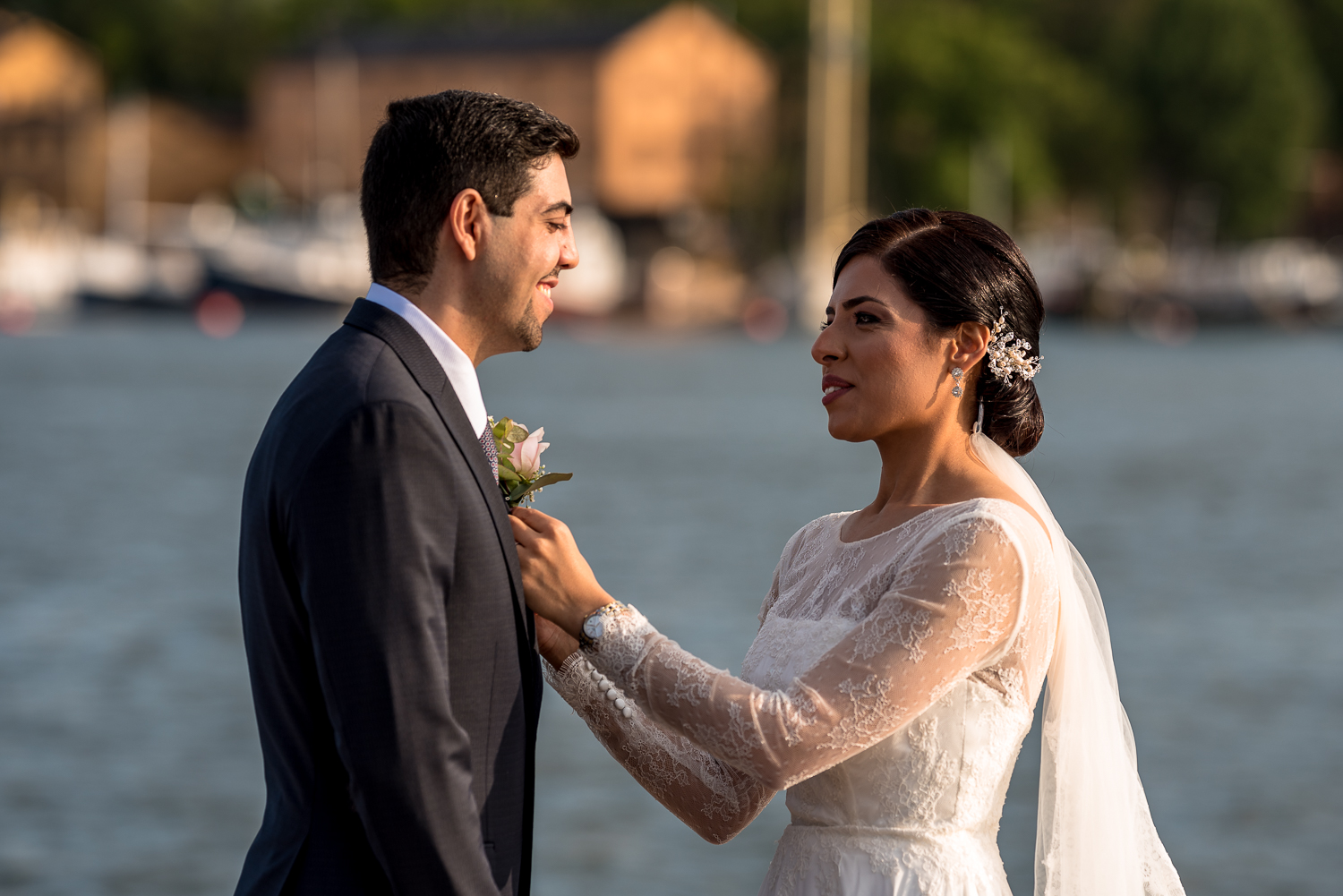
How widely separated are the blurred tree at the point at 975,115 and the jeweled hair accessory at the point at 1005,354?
186 feet

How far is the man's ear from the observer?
2.37 meters

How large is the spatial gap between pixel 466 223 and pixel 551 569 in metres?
0.55

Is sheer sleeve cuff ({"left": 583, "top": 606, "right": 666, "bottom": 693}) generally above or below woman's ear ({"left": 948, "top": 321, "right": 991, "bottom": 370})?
below

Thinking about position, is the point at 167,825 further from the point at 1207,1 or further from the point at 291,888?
the point at 1207,1

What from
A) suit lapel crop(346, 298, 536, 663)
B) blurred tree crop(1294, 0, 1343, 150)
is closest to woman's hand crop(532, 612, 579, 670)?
suit lapel crop(346, 298, 536, 663)

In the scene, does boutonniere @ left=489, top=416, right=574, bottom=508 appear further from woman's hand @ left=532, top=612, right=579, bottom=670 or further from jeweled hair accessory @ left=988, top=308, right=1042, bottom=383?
jeweled hair accessory @ left=988, top=308, right=1042, bottom=383

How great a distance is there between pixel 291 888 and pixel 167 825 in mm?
9552

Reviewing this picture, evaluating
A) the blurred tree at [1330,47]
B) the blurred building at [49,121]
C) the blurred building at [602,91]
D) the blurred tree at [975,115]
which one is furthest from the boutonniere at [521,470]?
the blurred tree at [1330,47]

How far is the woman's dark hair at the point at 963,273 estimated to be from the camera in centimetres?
280

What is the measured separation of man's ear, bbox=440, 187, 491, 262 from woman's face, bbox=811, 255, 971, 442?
67 centimetres

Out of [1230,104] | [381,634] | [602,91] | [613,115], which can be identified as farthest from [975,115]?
[381,634]

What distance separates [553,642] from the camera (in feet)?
9.03

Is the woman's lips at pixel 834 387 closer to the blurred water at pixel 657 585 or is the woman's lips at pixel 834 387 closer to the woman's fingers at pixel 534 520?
the woman's fingers at pixel 534 520

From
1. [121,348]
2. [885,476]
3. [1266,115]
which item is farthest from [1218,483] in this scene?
[1266,115]
